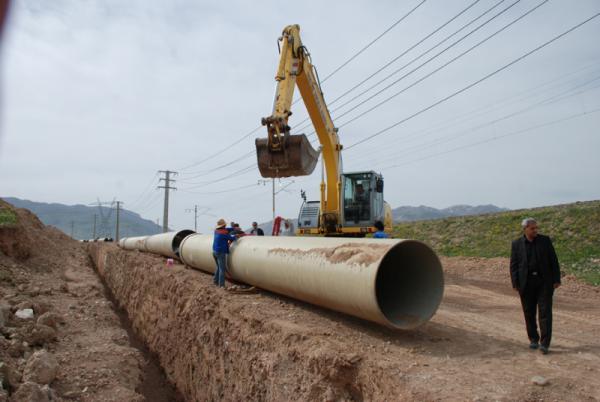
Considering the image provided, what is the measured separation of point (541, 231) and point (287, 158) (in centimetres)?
1340

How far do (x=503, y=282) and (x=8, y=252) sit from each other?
51.5 ft

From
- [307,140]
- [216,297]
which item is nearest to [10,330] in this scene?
[216,297]

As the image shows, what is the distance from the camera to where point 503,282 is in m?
12.7

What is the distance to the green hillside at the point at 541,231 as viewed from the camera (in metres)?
13.9

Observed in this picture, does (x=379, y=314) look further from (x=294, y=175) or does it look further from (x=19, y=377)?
(x=294, y=175)

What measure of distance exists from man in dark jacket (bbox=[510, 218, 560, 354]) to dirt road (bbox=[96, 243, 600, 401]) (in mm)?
270

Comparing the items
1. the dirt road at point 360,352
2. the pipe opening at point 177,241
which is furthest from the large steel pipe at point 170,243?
the dirt road at point 360,352

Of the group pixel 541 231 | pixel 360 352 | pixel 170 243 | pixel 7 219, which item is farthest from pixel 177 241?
pixel 541 231

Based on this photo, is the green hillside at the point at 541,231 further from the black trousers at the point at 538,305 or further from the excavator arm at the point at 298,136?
the black trousers at the point at 538,305

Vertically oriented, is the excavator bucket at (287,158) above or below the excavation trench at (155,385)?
above

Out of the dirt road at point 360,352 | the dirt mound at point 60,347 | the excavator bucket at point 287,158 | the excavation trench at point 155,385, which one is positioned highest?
the excavator bucket at point 287,158

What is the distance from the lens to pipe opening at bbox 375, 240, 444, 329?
5023 mm

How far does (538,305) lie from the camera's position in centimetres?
460

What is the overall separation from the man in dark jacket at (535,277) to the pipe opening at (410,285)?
888mm
